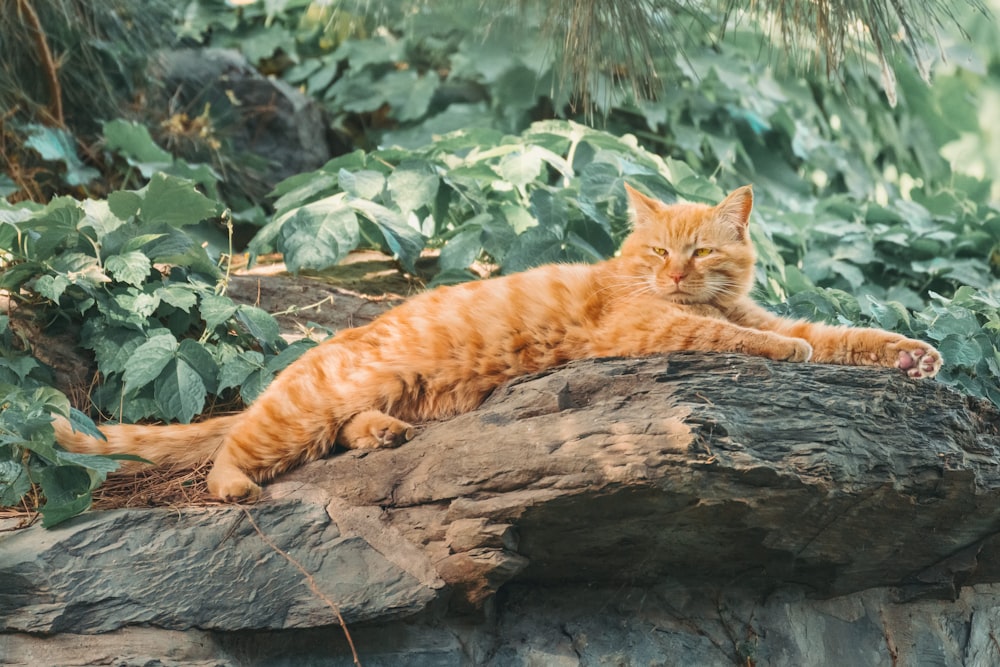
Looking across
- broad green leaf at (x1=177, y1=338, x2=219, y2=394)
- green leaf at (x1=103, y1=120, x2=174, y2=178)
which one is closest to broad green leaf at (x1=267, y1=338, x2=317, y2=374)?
broad green leaf at (x1=177, y1=338, x2=219, y2=394)

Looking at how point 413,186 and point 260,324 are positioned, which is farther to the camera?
point 413,186

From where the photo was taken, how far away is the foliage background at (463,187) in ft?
11.6

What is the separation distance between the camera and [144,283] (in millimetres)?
3727

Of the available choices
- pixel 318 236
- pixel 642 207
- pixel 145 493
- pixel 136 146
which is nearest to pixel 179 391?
pixel 145 493

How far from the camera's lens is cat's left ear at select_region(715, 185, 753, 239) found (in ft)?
11.0

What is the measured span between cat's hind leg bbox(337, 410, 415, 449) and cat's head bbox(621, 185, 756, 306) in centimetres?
91

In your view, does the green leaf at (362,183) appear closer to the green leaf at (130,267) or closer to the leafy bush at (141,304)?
the leafy bush at (141,304)

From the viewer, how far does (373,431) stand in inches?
118

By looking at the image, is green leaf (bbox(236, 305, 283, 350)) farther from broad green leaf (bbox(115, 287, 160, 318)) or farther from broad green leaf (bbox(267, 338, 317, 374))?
broad green leaf (bbox(115, 287, 160, 318))

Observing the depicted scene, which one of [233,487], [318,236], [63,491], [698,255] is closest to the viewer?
[63,491]

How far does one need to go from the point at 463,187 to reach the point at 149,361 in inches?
68.9

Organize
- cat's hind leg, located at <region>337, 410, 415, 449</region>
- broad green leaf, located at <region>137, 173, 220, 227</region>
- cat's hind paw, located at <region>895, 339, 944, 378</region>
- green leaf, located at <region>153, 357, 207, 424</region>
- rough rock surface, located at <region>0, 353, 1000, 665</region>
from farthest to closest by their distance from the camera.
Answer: broad green leaf, located at <region>137, 173, 220, 227</region> < green leaf, located at <region>153, 357, 207, 424</region> < cat's hind leg, located at <region>337, 410, 415, 449</region> < cat's hind paw, located at <region>895, 339, 944, 378</region> < rough rock surface, located at <region>0, 353, 1000, 665</region>

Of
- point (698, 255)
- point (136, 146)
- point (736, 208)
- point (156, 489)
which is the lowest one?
point (156, 489)

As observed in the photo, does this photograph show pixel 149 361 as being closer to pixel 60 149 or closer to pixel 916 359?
pixel 60 149
